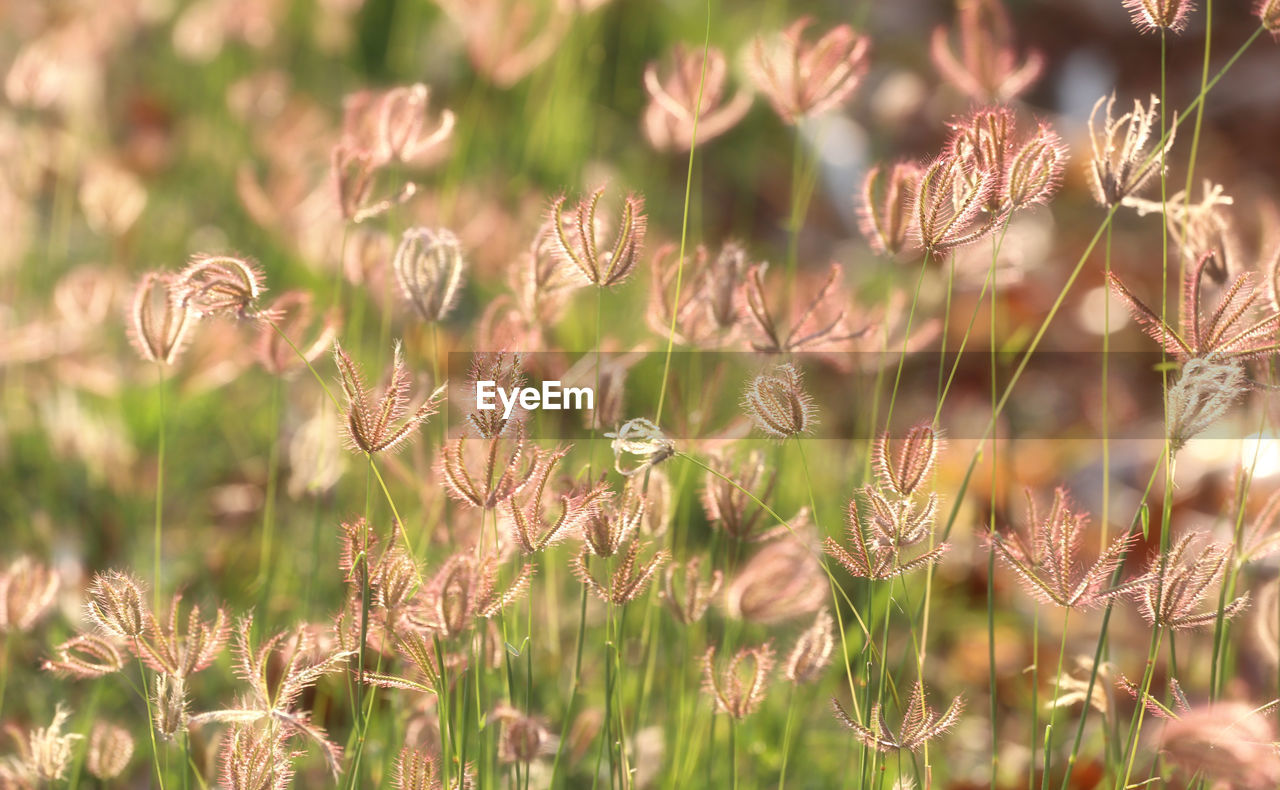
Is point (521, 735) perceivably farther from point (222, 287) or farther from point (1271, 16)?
point (1271, 16)

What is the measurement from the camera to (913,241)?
915mm

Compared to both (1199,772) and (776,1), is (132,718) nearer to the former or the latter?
(1199,772)

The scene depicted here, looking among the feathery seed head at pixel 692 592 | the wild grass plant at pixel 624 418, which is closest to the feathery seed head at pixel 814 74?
the wild grass plant at pixel 624 418

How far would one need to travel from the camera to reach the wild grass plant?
0.84 metres

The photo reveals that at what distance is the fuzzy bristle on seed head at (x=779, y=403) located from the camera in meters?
0.82

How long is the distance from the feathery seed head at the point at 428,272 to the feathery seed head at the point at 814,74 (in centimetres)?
41

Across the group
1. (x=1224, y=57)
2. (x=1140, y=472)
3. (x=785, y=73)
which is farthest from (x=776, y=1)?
(x=785, y=73)

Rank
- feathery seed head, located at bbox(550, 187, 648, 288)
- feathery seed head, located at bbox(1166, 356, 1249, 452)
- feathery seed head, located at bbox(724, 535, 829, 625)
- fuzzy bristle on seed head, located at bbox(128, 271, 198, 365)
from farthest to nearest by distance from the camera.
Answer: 1. feathery seed head, located at bbox(724, 535, 829, 625)
2. fuzzy bristle on seed head, located at bbox(128, 271, 198, 365)
3. feathery seed head, located at bbox(550, 187, 648, 288)
4. feathery seed head, located at bbox(1166, 356, 1249, 452)

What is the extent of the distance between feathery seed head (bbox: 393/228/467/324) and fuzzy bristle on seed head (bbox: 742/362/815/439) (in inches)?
12.4

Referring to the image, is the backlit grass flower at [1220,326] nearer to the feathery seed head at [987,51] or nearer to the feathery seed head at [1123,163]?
the feathery seed head at [1123,163]

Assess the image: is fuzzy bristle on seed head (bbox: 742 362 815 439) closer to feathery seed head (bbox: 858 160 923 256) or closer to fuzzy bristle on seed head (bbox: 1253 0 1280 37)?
feathery seed head (bbox: 858 160 923 256)

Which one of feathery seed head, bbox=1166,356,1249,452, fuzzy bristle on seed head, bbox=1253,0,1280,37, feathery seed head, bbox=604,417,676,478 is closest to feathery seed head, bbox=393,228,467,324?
feathery seed head, bbox=604,417,676,478

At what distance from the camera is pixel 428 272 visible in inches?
38.3

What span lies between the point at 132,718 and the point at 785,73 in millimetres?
1197
